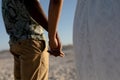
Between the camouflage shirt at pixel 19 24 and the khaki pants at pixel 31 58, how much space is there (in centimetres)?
4

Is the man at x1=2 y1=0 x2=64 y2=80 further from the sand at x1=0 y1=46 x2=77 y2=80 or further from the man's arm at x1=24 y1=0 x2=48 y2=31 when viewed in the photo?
the sand at x1=0 y1=46 x2=77 y2=80

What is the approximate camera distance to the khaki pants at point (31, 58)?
3.10m

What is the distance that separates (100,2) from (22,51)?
5.12 feet

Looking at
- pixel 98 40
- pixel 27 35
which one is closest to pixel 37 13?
pixel 27 35

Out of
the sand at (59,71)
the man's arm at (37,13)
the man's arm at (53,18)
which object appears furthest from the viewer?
the sand at (59,71)

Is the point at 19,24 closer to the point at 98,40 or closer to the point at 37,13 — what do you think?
the point at 37,13

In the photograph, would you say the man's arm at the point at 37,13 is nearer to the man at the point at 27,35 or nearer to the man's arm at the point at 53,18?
the man at the point at 27,35

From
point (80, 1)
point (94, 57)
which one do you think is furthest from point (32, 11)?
point (94, 57)

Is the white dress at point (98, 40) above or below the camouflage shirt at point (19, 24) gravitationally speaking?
above

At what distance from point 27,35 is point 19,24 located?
10 centimetres

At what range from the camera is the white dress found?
155cm

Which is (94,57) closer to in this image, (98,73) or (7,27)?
(98,73)

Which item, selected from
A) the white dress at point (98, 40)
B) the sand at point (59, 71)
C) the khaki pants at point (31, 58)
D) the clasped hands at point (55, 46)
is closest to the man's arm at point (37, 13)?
the khaki pants at point (31, 58)

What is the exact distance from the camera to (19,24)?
10.3 ft
